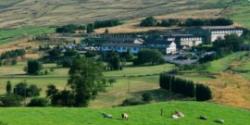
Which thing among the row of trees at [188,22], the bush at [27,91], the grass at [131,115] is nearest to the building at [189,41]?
the row of trees at [188,22]

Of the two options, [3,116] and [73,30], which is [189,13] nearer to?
[73,30]

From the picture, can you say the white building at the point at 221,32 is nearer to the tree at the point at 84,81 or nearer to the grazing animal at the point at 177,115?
the tree at the point at 84,81

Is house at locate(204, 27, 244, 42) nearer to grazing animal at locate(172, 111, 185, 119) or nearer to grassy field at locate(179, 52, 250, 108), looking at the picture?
grassy field at locate(179, 52, 250, 108)

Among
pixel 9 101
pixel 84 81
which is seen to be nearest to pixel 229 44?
pixel 84 81

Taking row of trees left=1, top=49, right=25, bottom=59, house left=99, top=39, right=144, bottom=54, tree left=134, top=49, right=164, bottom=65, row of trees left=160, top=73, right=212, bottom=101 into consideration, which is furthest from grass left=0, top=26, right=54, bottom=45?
row of trees left=160, top=73, right=212, bottom=101

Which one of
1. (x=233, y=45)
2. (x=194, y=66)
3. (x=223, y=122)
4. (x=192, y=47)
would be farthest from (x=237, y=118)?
(x=192, y=47)

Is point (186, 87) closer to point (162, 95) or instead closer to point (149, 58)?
point (162, 95)

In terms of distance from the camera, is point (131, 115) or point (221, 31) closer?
point (131, 115)
